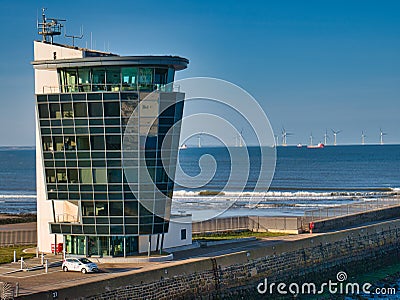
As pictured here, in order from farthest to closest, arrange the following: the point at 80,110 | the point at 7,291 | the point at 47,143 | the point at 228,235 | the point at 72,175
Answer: the point at 228,235 → the point at 47,143 → the point at 72,175 → the point at 80,110 → the point at 7,291

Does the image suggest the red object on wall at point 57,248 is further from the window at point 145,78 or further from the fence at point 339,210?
the fence at point 339,210

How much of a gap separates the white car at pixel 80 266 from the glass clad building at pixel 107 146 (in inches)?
147

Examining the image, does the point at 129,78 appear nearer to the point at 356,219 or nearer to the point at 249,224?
the point at 249,224

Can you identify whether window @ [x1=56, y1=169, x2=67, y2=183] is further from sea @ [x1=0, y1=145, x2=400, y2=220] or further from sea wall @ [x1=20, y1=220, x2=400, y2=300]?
sea @ [x1=0, y1=145, x2=400, y2=220]

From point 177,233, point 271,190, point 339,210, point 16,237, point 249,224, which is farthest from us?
point 271,190

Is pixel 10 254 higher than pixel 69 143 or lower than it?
lower

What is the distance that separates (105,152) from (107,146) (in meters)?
0.32

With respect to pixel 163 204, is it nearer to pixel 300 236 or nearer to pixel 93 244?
pixel 93 244

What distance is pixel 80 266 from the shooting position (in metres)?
37.0

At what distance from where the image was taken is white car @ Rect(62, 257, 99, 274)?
1451 inches

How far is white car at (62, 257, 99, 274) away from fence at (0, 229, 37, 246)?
501 inches

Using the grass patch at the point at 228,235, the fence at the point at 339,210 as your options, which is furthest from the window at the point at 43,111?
the fence at the point at 339,210

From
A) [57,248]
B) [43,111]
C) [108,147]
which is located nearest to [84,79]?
[43,111]

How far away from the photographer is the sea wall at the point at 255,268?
3425cm
